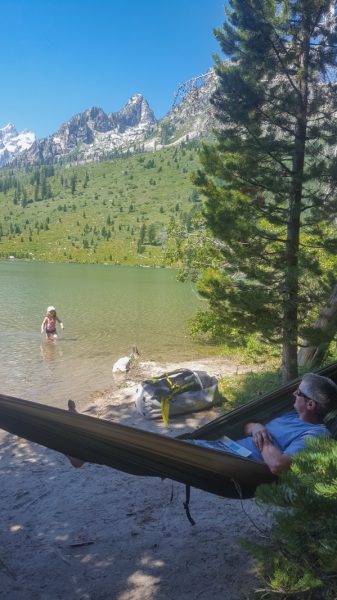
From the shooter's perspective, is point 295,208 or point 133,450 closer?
point 133,450

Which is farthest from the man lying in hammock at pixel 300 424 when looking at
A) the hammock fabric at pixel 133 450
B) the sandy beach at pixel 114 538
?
the sandy beach at pixel 114 538

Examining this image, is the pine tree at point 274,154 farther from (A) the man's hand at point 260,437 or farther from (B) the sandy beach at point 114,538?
(A) the man's hand at point 260,437

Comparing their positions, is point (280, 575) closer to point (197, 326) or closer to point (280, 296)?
point (280, 296)

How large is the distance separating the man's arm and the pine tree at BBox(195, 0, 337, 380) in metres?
2.82

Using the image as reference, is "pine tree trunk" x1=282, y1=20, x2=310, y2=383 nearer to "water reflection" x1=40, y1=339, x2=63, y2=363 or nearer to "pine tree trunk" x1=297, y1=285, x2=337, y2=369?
"pine tree trunk" x1=297, y1=285, x2=337, y2=369

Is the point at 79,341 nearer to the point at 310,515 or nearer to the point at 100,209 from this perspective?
the point at 310,515

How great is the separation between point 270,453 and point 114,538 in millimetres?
1312

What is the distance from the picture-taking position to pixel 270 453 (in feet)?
8.14

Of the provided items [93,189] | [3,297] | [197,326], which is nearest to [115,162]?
[93,189]

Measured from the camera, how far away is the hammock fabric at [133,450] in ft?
7.65

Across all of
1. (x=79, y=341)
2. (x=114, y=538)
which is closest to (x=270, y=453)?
(x=114, y=538)

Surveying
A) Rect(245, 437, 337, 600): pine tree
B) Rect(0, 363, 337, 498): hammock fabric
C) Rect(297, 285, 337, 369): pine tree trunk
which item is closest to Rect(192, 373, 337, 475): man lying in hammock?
Rect(0, 363, 337, 498): hammock fabric

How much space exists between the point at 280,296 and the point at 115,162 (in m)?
176

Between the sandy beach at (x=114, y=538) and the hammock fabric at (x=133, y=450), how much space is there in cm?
31
